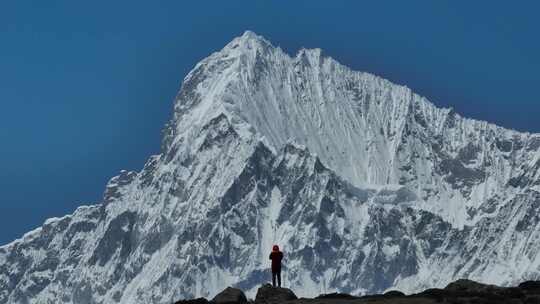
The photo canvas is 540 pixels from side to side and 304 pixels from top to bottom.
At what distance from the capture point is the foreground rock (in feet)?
317

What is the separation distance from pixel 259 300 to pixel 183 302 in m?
4.06

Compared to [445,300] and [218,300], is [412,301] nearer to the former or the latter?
[445,300]

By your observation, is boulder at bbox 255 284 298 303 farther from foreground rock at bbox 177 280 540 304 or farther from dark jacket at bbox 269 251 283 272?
dark jacket at bbox 269 251 283 272

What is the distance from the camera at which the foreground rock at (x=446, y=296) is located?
317ft

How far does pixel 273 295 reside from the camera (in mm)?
103688

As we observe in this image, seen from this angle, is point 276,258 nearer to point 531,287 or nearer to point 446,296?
point 446,296

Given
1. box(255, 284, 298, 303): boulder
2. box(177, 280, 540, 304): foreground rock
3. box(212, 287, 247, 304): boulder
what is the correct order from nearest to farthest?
box(177, 280, 540, 304): foreground rock
box(255, 284, 298, 303): boulder
box(212, 287, 247, 304): boulder

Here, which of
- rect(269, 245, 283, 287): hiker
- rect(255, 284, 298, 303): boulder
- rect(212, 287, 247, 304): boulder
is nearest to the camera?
rect(255, 284, 298, 303): boulder

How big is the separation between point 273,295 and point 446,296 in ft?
32.7

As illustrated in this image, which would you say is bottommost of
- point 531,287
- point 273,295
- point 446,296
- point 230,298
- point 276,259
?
point 446,296

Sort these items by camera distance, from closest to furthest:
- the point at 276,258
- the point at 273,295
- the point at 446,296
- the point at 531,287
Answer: the point at 446,296
the point at 531,287
the point at 273,295
the point at 276,258

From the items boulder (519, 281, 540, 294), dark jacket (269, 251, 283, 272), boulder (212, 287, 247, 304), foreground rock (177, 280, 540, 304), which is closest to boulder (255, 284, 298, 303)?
foreground rock (177, 280, 540, 304)

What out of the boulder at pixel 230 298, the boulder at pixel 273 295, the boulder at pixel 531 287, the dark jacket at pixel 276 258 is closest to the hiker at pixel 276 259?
the dark jacket at pixel 276 258

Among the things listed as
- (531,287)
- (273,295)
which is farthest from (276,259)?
(531,287)
